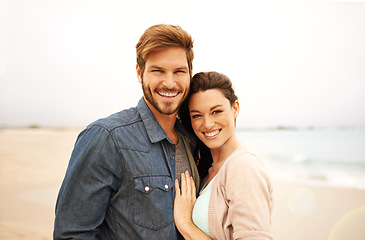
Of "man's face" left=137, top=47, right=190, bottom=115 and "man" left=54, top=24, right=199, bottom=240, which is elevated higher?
"man's face" left=137, top=47, right=190, bottom=115

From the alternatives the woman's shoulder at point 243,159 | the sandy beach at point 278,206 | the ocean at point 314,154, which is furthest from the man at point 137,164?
the ocean at point 314,154

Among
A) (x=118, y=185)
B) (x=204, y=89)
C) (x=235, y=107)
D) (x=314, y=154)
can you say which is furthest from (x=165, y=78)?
(x=314, y=154)

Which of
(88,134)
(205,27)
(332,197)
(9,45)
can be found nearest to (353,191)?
(332,197)

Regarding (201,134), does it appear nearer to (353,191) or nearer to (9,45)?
(353,191)

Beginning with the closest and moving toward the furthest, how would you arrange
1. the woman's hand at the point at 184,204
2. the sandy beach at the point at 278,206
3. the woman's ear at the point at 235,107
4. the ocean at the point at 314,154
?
the woman's hand at the point at 184,204, the woman's ear at the point at 235,107, the sandy beach at the point at 278,206, the ocean at the point at 314,154

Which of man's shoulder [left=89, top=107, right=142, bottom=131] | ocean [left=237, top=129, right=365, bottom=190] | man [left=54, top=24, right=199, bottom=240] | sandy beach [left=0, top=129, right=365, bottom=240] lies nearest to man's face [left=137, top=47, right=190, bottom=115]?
man [left=54, top=24, right=199, bottom=240]

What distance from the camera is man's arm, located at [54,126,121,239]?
1.43 metres

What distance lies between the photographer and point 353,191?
8.18m

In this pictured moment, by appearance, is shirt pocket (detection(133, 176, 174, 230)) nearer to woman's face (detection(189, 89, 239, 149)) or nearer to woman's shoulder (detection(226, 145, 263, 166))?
woman's shoulder (detection(226, 145, 263, 166))

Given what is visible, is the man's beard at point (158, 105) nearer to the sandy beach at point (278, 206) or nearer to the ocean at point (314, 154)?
the sandy beach at point (278, 206)

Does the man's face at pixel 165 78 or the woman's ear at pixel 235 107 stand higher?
the man's face at pixel 165 78

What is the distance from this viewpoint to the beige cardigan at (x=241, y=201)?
4.71ft

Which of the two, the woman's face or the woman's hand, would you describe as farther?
the woman's face

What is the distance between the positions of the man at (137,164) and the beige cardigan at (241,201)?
0.26 m
